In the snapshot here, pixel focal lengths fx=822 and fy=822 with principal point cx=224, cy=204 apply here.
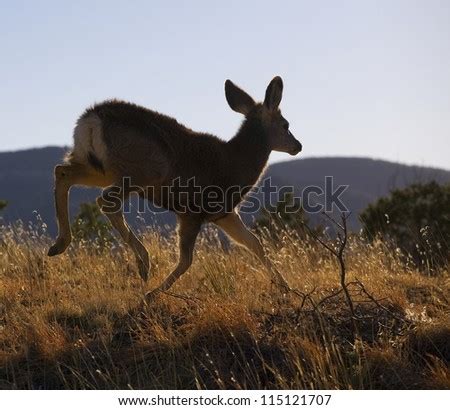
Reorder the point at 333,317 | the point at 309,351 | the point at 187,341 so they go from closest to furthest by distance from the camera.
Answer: the point at 309,351 → the point at 187,341 → the point at 333,317

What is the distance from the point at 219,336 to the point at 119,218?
2.64m

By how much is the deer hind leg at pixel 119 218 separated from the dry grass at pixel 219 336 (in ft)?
0.81

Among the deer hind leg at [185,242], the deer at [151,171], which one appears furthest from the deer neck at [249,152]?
the deer hind leg at [185,242]

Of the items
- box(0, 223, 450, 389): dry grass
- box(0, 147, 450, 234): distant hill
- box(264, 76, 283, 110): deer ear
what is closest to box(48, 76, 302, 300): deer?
box(0, 223, 450, 389): dry grass

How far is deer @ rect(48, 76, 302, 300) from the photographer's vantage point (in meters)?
8.17

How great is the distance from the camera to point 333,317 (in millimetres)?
6582

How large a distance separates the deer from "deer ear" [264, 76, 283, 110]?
0.98 meters

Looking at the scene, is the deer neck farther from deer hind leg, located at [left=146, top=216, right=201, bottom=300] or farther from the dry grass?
the dry grass

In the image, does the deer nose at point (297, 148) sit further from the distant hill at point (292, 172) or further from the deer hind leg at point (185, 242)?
the distant hill at point (292, 172)

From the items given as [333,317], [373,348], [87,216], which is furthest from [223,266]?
[87,216]

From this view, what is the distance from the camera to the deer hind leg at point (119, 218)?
27.0 feet
